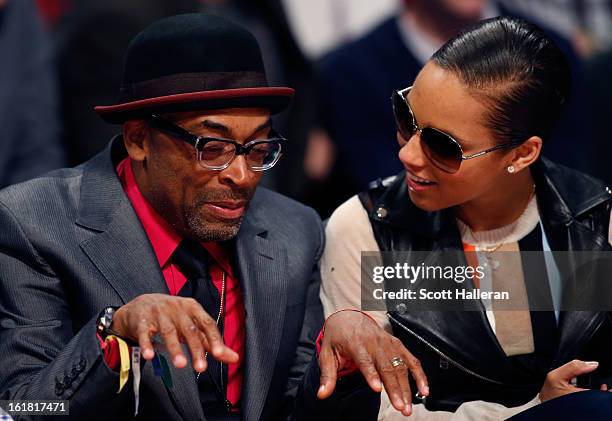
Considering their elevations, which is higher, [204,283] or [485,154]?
[485,154]

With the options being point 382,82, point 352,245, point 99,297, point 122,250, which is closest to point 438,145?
point 352,245

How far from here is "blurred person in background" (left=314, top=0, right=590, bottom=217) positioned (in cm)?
613

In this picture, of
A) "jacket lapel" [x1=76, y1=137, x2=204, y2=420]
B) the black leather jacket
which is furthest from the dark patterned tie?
the black leather jacket

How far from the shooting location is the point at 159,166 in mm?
3920

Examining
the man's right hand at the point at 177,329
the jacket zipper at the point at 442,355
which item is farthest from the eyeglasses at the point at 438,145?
the man's right hand at the point at 177,329

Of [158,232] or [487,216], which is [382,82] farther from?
[158,232]

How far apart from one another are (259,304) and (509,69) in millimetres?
1140

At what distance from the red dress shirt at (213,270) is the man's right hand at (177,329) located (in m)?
0.71

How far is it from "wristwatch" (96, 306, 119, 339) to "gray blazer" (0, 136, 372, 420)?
3 centimetres

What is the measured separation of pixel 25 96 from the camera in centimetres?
587

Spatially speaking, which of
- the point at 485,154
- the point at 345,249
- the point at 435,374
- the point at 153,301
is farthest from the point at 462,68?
the point at 153,301

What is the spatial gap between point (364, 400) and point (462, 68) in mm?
1120

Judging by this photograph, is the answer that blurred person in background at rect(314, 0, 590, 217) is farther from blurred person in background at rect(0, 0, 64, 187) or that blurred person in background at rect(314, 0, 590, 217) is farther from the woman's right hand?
the woman's right hand

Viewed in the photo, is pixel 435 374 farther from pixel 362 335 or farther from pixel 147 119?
pixel 147 119
